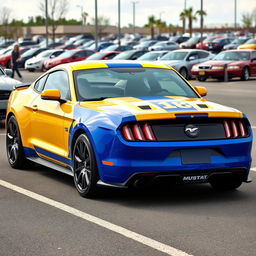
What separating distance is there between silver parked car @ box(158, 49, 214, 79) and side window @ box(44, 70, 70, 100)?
89.3ft

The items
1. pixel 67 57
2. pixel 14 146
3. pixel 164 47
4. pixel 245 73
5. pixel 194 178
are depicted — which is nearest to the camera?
pixel 194 178

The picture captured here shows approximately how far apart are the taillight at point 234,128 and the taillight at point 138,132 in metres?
0.80

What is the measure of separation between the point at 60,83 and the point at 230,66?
26.3 meters

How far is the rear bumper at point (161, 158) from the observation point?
25.5ft

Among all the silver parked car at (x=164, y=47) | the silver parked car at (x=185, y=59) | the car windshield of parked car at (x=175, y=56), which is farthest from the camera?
the silver parked car at (x=164, y=47)

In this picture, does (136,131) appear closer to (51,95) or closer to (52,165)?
(51,95)

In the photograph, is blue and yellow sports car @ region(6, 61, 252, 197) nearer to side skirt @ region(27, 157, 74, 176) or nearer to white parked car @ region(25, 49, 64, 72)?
side skirt @ region(27, 157, 74, 176)

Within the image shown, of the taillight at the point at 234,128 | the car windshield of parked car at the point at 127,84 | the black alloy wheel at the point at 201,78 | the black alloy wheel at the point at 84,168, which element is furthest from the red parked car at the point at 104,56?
the taillight at the point at 234,128

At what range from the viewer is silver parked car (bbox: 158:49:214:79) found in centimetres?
3750

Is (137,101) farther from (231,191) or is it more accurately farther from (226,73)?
(226,73)

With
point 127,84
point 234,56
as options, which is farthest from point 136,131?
point 234,56

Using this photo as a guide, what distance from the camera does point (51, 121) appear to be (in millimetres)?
9352

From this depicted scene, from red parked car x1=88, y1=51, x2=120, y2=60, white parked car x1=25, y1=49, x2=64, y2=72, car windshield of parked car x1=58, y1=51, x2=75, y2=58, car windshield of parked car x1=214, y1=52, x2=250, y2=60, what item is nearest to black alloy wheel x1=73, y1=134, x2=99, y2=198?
car windshield of parked car x1=214, y1=52, x2=250, y2=60

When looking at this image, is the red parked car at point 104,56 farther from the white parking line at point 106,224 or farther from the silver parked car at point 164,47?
the white parking line at point 106,224
